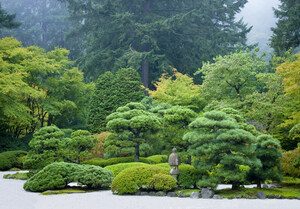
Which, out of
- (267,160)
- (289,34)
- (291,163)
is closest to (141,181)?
(267,160)

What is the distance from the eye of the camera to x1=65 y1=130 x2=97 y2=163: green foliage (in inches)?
561

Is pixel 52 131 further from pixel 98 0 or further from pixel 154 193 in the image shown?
pixel 98 0

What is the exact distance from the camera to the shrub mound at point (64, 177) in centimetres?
1002

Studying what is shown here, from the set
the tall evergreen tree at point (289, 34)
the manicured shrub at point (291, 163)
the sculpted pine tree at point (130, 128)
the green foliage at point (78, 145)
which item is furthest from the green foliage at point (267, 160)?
the tall evergreen tree at point (289, 34)

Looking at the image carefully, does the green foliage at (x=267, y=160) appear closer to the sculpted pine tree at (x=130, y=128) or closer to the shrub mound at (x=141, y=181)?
the shrub mound at (x=141, y=181)

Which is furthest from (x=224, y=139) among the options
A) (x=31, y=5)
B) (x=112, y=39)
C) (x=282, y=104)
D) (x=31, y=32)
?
(x=31, y=5)

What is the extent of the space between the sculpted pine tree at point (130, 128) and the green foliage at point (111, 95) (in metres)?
5.08

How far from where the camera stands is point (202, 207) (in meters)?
7.36

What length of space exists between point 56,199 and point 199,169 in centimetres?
411

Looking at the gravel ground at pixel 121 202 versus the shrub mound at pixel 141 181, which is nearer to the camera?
the gravel ground at pixel 121 202

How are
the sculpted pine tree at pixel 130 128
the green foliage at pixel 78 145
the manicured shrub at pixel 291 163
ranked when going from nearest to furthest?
the manicured shrub at pixel 291 163, the sculpted pine tree at pixel 130 128, the green foliage at pixel 78 145

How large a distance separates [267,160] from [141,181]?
390 cm

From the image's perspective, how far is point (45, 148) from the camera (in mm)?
13758

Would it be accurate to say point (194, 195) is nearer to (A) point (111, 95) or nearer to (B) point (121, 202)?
(B) point (121, 202)
